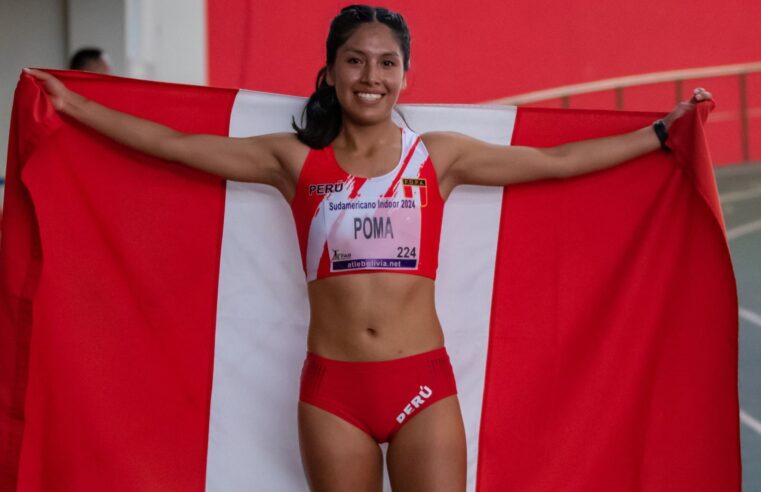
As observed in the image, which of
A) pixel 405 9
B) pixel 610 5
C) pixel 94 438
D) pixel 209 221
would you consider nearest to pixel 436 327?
pixel 209 221

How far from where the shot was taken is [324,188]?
119 inches

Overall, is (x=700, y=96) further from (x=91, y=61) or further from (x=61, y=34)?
(x=61, y=34)

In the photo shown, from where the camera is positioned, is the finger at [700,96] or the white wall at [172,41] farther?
the white wall at [172,41]

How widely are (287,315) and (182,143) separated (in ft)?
2.13

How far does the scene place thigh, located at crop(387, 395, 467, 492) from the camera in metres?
2.87

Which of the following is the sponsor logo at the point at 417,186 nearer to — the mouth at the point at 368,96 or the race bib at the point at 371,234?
the race bib at the point at 371,234

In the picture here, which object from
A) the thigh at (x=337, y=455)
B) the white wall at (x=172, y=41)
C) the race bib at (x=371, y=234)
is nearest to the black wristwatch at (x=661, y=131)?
the race bib at (x=371, y=234)

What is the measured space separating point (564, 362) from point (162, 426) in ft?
3.88

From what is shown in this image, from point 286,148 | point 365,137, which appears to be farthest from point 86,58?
point 365,137

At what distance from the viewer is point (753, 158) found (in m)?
9.58

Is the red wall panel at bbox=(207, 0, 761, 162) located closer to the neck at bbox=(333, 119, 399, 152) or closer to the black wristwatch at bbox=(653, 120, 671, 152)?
the black wristwatch at bbox=(653, 120, 671, 152)

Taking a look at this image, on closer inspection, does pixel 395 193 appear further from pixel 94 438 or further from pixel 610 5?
pixel 610 5

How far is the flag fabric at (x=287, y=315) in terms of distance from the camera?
132 inches

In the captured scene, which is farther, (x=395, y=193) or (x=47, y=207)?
(x=47, y=207)
